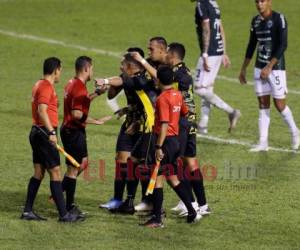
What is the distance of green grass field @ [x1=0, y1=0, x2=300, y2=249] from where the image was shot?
11742 millimetres

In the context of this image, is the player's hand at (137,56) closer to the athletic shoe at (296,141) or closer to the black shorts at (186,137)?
the black shorts at (186,137)

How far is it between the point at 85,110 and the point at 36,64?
1143 cm

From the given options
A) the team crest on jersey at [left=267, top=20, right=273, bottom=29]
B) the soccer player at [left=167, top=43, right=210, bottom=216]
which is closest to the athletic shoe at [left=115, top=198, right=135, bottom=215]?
the soccer player at [left=167, top=43, right=210, bottom=216]

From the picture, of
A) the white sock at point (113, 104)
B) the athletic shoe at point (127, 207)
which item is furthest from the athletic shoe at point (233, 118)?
the athletic shoe at point (127, 207)

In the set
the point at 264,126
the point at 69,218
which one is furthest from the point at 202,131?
the point at 69,218

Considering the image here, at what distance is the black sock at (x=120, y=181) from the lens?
13023 millimetres

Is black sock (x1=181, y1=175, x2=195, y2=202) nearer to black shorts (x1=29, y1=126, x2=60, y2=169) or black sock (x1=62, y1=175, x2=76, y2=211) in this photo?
black sock (x1=62, y1=175, x2=76, y2=211)

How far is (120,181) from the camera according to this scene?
42.8 ft

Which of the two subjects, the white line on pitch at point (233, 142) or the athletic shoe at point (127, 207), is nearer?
the athletic shoe at point (127, 207)

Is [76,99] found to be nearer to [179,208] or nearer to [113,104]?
[179,208]

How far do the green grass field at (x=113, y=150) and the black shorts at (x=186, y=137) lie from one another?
0.85 metres

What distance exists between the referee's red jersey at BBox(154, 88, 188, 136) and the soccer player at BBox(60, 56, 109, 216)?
1084 mm

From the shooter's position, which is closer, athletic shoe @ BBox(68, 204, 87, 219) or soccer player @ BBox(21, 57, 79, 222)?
soccer player @ BBox(21, 57, 79, 222)

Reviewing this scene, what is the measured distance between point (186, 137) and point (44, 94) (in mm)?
1943
